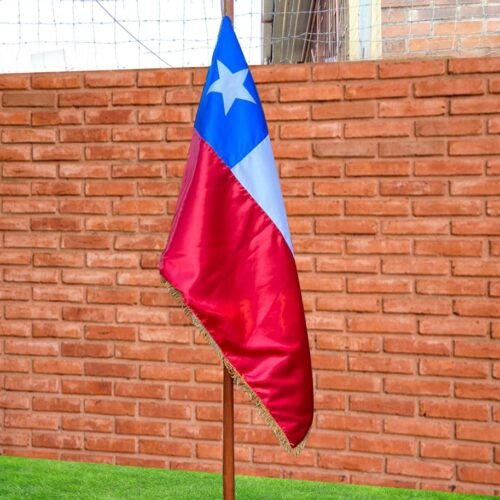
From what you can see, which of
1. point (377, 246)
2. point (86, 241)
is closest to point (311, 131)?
point (377, 246)

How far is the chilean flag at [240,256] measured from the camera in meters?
2.12

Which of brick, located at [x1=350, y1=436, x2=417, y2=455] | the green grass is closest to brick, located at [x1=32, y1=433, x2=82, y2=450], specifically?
the green grass

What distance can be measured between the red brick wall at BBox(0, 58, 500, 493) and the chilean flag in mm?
1032

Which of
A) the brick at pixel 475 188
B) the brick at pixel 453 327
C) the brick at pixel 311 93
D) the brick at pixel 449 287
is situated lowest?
the brick at pixel 453 327

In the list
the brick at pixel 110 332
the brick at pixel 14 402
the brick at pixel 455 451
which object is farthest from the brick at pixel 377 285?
the brick at pixel 14 402

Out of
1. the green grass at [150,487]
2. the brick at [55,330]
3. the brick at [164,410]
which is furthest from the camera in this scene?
the brick at [55,330]

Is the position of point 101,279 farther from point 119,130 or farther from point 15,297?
point 119,130

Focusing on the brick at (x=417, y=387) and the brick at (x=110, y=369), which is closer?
the brick at (x=417, y=387)

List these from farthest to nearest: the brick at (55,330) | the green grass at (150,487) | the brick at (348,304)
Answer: the brick at (55,330) → the brick at (348,304) → the green grass at (150,487)

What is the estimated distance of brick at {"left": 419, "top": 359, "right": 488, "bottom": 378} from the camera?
3066mm

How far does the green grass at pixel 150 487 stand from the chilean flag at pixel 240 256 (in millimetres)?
1046

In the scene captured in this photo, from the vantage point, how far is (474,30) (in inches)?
126

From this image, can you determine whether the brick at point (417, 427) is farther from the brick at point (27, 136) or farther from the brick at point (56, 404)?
the brick at point (27, 136)

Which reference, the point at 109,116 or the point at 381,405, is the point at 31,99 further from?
the point at 381,405
